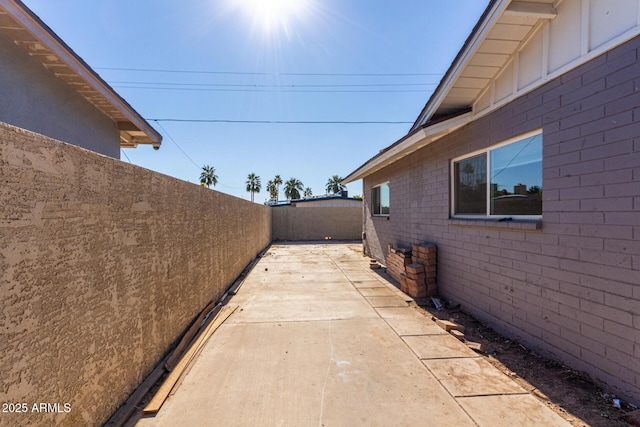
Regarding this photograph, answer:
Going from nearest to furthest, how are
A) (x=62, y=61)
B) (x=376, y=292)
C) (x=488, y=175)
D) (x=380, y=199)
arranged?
(x=62, y=61) → (x=488, y=175) → (x=376, y=292) → (x=380, y=199)

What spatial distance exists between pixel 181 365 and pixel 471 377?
3.05 metres

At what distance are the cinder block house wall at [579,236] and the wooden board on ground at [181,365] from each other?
4013mm

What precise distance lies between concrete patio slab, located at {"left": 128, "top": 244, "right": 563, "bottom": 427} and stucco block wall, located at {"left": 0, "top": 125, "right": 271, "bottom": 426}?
576mm

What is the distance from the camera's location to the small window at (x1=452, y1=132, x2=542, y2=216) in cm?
373

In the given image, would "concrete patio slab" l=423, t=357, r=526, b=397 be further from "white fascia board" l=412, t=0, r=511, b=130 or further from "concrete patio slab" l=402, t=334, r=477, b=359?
"white fascia board" l=412, t=0, r=511, b=130

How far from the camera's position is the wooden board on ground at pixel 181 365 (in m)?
2.56

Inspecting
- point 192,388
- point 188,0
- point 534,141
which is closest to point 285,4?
point 188,0

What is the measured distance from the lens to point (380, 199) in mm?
10578

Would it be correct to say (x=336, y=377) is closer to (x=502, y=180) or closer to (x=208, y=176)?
(x=502, y=180)

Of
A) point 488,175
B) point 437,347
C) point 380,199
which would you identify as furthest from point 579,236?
point 380,199

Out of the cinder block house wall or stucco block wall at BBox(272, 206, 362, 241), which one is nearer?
the cinder block house wall

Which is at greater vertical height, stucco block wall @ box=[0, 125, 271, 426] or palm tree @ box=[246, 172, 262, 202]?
palm tree @ box=[246, 172, 262, 202]

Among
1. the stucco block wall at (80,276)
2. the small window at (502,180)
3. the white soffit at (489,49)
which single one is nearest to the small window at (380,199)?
the small window at (502,180)

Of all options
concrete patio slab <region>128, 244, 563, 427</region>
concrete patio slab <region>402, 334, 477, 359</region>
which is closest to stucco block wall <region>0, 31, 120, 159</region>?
concrete patio slab <region>128, 244, 563, 427</region>
